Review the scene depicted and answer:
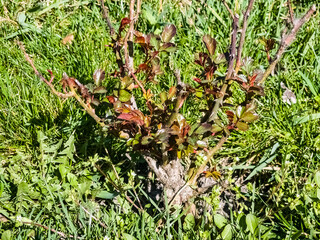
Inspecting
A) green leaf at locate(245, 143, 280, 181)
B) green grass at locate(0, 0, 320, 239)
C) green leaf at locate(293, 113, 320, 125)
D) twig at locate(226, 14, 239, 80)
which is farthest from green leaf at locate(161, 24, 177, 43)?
green leaf at locate(293, 113, 320, 125)

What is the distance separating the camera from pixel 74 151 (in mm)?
2447

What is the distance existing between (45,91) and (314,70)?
A: 1.76m

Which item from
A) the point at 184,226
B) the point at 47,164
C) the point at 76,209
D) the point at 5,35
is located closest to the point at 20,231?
the point at 76,209

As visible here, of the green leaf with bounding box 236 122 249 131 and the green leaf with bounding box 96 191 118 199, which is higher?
the green leaf with bounding box 236 122 249 131

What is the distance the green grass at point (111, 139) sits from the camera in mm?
2045

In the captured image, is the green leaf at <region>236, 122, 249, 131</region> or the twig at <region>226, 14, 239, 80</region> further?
the green leaf at <region>236, 122, 249, 131</region>

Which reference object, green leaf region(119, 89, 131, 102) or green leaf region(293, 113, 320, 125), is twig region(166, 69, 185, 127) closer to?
green leaf region(119, 89, 131, 102)

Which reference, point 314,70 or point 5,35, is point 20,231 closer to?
point 5,35

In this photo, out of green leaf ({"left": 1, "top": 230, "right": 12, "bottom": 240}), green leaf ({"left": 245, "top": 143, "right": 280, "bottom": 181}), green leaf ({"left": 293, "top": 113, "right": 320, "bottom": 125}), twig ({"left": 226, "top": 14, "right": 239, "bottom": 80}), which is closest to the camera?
twig ({"left": 226, "top": 14, "right": 239, "bottom": 80})

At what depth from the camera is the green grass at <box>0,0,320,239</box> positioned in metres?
2.04

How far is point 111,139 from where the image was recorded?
2.51 m

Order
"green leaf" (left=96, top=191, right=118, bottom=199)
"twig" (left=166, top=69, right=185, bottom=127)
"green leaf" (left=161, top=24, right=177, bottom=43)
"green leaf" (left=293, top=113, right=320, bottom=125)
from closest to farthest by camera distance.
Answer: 1. "twig" (left=166, top=69, right=185, bottom=127)
2. "green leaf" (left=161, top=24, right=177, bottom=43)
3. "green leaf" (left=96, top=191, right=118, bottom=199)
4. "green leaf" (left=293, top=113, right=320, bottom=125)

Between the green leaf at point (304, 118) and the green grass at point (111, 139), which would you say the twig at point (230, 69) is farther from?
the green leaf at point (304, 118)

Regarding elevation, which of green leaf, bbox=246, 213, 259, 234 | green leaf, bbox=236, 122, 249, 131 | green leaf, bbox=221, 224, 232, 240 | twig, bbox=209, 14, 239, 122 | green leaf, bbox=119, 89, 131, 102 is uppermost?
twig, bbox=209, 14, 239, 122
